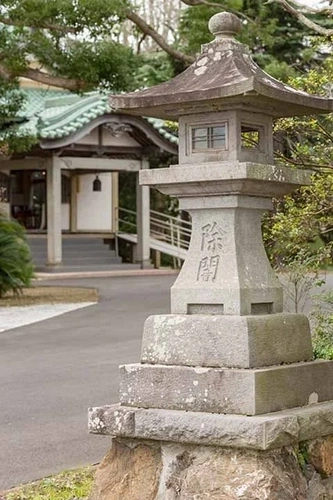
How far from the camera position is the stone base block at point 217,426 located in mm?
5461

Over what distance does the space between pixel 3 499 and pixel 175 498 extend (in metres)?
1.27

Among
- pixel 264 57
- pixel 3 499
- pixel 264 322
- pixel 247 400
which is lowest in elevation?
pixel 3 499

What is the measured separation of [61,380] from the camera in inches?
424

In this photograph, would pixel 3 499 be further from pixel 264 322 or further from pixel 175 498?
pixel 264 322

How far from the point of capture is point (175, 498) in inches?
228

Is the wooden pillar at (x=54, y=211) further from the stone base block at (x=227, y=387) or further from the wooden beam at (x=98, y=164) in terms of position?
the stone base block at (x=227, y=387)

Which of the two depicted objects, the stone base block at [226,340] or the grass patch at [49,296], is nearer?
the stone base block at [226,340]

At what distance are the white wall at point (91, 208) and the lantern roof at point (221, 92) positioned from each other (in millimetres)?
26000

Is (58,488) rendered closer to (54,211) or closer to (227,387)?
(227,387)

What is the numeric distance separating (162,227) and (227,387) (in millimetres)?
27443

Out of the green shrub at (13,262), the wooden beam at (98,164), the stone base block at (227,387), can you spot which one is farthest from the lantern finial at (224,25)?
the wooden beam at (98,164)

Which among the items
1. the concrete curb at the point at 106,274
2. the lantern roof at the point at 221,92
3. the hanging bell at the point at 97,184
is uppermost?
the hanging bell at the point at 97,184

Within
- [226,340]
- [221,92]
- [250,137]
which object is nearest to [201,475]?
[226,340]

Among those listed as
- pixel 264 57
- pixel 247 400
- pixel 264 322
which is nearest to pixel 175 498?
pixel 247 400
